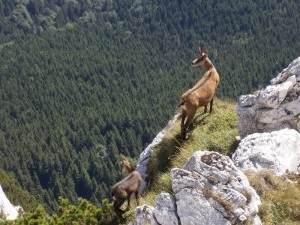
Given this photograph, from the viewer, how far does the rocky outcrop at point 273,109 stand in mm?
17172

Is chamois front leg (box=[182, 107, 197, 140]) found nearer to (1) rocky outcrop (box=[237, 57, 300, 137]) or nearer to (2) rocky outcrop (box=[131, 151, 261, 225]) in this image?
(1) rocky outcrop (box=[237, 57, 300, 137])

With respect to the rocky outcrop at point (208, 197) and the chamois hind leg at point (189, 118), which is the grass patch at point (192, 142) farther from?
the rocky outcrop at point (208, 197)

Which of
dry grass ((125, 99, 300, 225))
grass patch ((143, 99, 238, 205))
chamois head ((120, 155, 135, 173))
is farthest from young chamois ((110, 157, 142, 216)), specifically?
chamois head ((120, 155, 135, 173))

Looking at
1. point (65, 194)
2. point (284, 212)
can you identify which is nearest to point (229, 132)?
point (284, 212)

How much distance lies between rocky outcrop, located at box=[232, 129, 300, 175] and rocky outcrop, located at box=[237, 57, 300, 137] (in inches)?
44.9

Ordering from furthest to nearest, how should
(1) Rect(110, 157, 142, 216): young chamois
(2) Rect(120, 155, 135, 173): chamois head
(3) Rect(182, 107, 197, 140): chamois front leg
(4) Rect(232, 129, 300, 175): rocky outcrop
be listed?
1. (3) Rect(182, 107, 197, 140): chamois front leg
2. (2) Rect(120, 155, 135, 173): chamois head
3. (1) Rect(110, 157, 142, 216): young chamois
4. (4) Rect(232, 129, 300, 175): rocky outcrop

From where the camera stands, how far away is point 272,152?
1506cm

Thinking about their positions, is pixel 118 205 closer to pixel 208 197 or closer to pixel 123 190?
pixel 123 190

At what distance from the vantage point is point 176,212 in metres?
12.8

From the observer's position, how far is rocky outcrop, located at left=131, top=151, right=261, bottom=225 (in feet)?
40.5

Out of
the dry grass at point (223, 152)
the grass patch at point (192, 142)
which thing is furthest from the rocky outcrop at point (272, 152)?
the grass patch at point (192, 142)

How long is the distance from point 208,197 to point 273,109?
550cm

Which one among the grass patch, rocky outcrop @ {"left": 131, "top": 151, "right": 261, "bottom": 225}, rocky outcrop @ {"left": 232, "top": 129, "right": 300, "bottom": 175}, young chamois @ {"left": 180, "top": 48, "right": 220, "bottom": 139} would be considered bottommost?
the grass patch

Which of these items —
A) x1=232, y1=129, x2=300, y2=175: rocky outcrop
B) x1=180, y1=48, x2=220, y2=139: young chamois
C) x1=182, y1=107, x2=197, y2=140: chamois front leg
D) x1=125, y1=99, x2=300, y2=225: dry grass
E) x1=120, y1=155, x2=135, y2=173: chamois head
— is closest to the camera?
x1=125, y1=99, x2=300, y2=225: dry grass
